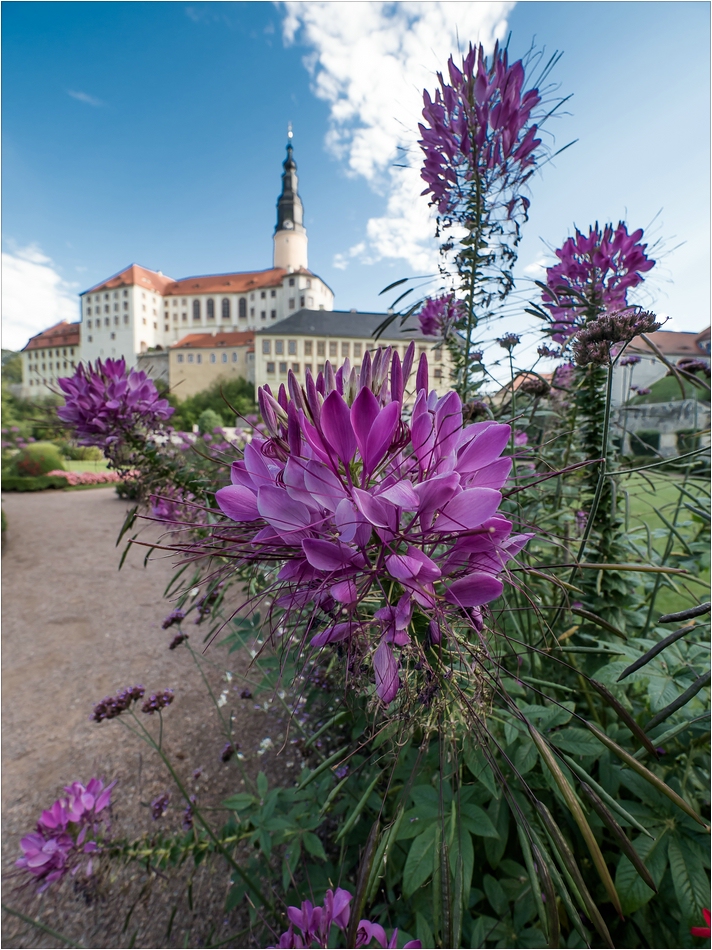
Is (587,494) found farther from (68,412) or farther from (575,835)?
(68,412)

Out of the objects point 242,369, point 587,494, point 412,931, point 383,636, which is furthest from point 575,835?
point 242,369

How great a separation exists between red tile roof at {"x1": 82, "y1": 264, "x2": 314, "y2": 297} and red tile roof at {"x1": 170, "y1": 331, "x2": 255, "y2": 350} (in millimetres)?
7123

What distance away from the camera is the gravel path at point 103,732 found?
6.11 feet

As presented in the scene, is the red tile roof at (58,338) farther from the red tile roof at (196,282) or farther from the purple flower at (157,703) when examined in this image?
the purple flower at (157,703)

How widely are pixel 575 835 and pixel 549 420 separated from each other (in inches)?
60.7

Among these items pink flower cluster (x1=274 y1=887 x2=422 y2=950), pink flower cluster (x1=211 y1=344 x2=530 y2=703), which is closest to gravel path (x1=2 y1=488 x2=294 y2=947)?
pink flower cluster (x1=274 y1=887 x2=422 y2=950)

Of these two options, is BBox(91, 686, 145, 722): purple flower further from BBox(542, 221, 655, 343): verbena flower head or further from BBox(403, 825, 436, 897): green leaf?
BBox(542, 221, 655, 343): verbena flower head

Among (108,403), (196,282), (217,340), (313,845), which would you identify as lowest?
(313,845)

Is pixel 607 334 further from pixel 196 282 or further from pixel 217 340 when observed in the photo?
pixel 196 282

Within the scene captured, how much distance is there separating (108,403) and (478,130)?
5.36 feet

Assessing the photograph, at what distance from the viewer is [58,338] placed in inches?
2069

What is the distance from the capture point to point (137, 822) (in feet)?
7.74

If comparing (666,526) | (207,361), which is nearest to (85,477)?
(666,526)

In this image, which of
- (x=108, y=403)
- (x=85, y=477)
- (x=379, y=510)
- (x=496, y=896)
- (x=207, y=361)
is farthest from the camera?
(x=207, y=361)
